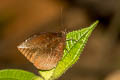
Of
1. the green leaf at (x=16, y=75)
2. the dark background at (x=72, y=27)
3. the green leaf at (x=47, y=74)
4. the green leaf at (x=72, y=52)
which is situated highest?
the green leaf at (x=72, y=52)


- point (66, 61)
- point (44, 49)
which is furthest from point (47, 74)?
point (44, 49)

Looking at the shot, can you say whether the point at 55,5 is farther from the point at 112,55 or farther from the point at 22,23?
the point at 112,55

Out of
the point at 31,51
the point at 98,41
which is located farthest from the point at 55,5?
the point at 31,51

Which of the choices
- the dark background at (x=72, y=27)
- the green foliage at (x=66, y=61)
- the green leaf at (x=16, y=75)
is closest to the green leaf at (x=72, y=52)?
the green foliage at (x=66, y=61)

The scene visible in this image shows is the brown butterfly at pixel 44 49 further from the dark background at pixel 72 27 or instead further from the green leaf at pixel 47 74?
the dark background at pixel 72 27

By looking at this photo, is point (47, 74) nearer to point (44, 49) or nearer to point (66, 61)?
point (66, 61)

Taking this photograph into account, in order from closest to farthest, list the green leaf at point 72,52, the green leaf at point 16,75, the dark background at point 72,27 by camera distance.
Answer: the green leaf at point 16,75, the green leaf at point 72,52, the dark background at point 72,27
